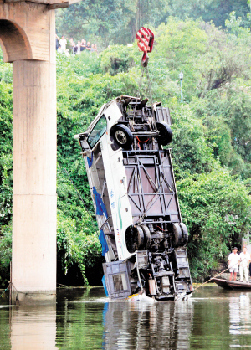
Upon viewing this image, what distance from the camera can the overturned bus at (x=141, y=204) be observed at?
21812 mm

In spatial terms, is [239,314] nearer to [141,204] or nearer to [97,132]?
[141,204]

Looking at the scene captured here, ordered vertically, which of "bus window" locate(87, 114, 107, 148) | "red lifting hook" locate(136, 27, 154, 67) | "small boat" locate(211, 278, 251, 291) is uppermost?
"red lifting hook" locate(136, 27, 154, 67)

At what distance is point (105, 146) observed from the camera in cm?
→ 2327

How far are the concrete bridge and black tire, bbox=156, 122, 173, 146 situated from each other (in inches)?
113

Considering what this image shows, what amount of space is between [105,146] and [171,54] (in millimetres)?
41491

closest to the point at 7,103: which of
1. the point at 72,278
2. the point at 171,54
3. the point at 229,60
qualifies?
the point at 72,278

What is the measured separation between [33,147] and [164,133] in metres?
3.55

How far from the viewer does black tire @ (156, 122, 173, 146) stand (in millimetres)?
22703

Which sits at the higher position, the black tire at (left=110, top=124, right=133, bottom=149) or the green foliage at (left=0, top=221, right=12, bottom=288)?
the black tire at (left=110, top=124, right=133, bottom=149)

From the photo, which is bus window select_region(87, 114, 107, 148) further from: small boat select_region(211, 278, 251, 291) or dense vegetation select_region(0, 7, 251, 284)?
small boat select_region(211, 278, 251, 291)

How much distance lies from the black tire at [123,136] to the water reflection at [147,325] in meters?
4.16

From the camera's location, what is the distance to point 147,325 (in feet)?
50.7

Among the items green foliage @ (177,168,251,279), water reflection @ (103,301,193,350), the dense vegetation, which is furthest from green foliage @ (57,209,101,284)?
water reflection @ (103,301,193,350)

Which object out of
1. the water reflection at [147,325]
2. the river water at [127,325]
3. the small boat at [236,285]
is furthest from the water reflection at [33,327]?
the small boat at [236,285]
